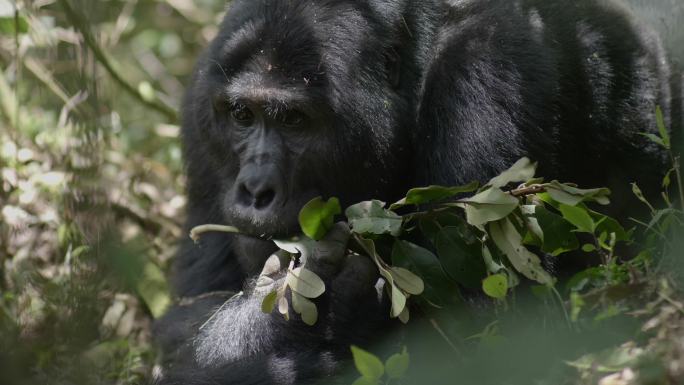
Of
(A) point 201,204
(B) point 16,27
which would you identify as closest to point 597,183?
(A) point 201,204

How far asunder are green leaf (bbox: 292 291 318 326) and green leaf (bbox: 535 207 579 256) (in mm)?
911

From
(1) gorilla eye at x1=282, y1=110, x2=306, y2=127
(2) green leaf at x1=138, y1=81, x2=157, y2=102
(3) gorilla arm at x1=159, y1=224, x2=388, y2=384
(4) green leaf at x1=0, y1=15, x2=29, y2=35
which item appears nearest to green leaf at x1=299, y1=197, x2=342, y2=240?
(3) gorilla arm at x1=159, y1=224, x2=388, y2=384

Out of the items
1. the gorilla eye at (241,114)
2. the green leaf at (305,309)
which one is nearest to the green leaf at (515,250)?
the green leaf at (305,309)

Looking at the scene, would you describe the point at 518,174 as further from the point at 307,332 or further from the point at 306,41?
the point at 306,41

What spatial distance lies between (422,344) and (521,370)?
689mm

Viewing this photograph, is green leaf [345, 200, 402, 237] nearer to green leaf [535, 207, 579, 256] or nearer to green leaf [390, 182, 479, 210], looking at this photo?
green leaf [390, 182, 479, 210]

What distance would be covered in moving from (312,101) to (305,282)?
3.19 ft

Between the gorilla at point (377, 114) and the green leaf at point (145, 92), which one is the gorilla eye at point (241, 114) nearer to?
the gorilla at point (377, 114)

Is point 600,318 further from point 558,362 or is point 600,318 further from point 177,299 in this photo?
point 177,299

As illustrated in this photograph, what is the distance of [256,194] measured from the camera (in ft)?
12.7

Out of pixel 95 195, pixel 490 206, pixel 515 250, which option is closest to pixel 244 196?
pixel 490 206

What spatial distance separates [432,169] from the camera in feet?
13.1

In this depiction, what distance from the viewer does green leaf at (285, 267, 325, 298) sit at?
341 centimetres

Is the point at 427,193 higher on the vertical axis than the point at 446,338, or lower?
higher
